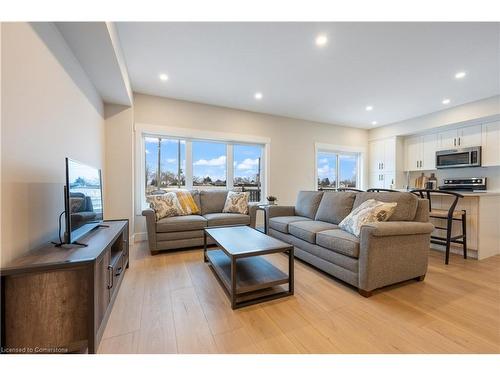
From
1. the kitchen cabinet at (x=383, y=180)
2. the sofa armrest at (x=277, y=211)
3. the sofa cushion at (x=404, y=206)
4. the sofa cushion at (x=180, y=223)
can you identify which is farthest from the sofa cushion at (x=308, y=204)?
the kitchen cabinet at (x=383, y=180)

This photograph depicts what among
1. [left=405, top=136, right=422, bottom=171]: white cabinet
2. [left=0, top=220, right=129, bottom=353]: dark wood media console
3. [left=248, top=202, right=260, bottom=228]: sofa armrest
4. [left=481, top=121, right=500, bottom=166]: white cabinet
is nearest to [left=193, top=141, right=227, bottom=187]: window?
[left=248, top=202, right=260, bottom=228]: sofa armrest

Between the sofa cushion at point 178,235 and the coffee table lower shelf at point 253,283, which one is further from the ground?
the sofa cushion at point 178,235

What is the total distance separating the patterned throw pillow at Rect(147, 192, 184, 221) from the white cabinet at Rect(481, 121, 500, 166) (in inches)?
219

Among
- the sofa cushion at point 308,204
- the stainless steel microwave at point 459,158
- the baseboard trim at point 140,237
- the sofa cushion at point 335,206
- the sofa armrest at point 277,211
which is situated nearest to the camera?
the sofa cushion at point 335,206

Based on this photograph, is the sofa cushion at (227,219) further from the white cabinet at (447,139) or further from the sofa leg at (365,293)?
the white cabinet at (447,139)

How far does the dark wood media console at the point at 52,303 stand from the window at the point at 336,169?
497cm

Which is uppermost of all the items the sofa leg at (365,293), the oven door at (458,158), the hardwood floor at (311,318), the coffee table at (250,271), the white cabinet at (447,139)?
the white cabinet at (447,139)

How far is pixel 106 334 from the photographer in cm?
136

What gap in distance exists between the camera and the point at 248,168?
181 inches

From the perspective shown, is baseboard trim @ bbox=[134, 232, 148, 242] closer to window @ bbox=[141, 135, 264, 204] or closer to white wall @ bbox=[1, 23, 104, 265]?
window @ bbox=[141, 135, 264, 204]

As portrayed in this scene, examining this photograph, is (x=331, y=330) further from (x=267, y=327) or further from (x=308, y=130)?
(x=308, y=130)

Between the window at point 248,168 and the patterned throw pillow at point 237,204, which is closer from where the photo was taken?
the patterned throw pillow at point 237,204

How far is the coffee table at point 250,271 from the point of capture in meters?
1.68
